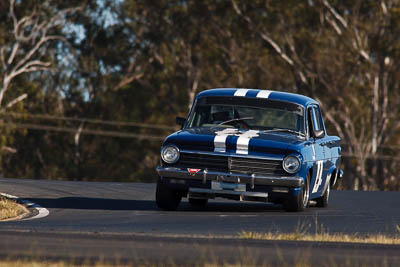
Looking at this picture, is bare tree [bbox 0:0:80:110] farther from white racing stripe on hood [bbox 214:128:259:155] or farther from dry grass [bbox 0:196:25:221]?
white racing stripe on hood [bbox 214:128:259:155]

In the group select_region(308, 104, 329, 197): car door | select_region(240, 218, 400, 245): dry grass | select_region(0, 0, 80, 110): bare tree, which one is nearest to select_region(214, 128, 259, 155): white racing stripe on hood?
select_region(308, 104, 329, 197): car door

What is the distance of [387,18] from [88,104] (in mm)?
19870

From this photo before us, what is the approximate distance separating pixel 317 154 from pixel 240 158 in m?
1.56

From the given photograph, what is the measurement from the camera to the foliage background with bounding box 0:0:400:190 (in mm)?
46344

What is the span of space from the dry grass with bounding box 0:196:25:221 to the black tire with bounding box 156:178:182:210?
6.11ft

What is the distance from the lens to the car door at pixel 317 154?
46.6 ft

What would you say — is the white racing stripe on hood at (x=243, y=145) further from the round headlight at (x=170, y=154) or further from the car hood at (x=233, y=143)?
the round headlight at (x=170, y=154)

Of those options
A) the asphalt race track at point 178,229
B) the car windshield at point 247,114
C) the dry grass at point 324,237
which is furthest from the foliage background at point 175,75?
the dry grass at point 324,237

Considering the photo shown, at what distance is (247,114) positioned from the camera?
47.1 feet

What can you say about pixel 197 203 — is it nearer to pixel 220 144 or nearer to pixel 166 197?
pixel 166 197

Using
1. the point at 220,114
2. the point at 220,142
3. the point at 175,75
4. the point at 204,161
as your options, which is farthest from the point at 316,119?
the point at 175,75

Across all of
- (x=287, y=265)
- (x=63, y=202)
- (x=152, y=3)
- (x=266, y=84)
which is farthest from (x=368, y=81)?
(x=287, y=265)

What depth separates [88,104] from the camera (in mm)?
57812

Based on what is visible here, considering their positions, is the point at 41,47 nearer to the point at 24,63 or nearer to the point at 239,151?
the point at 24,63
